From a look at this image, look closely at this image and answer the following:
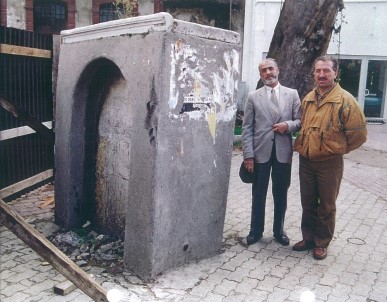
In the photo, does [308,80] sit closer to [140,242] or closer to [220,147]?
[220,147]

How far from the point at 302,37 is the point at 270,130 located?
5.34 meters

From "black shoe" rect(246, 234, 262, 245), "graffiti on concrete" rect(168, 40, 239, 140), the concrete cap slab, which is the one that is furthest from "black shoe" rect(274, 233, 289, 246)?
the concrete cap slab

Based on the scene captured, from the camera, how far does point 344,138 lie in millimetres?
4074

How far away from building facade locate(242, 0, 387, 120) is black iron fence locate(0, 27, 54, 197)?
33.8ft

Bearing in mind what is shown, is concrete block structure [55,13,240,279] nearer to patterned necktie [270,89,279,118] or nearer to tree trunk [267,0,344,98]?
patterned necktie [270,89,279,118]

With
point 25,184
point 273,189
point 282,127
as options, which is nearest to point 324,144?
point 282,127

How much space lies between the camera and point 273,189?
4.57 m

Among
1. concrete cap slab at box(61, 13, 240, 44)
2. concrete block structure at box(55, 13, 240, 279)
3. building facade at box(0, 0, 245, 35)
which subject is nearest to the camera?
concrete cap slab at box(61, 13, 240, 44)

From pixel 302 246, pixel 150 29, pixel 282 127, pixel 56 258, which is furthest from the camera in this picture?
pixel 302 246

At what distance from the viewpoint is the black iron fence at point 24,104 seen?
550 cm

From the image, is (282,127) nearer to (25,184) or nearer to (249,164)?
(249,164)

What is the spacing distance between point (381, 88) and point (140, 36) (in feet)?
46.2

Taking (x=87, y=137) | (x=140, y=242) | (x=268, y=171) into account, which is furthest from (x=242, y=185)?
(x=140, y=242)

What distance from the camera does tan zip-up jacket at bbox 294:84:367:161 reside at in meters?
3.99
